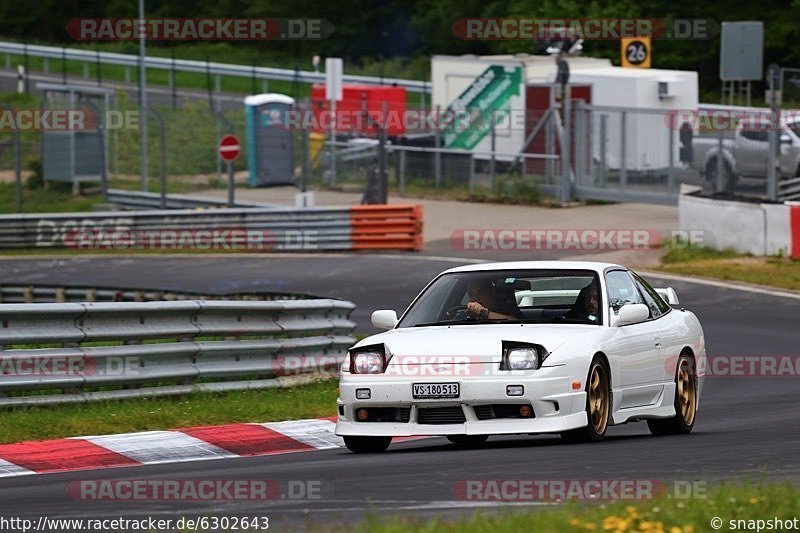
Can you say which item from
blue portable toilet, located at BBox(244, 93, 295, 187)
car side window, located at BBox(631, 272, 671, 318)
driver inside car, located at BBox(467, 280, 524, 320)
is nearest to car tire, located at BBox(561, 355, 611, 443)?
driver inside car, located at BBox(467, 280, 524, 320)

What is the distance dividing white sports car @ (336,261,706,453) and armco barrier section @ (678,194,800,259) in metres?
13.6

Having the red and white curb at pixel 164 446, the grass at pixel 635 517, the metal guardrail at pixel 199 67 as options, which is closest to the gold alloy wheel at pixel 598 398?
the red and white curb at pixel 164 446

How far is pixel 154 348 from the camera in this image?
13.0 meters

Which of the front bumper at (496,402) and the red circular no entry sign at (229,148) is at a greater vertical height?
the red circular no entry sign at (229,148)

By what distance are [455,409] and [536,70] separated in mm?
27707

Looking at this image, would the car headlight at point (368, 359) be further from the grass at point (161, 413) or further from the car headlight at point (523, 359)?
the grass at point (161, 413)

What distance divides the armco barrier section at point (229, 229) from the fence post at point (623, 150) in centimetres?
541

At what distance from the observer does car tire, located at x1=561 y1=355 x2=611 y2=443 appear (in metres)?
10.2

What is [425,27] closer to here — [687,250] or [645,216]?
[645,216]

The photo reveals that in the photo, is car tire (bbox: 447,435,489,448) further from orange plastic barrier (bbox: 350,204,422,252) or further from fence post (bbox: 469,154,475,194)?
fence post (bbox: 469,154,475,194)

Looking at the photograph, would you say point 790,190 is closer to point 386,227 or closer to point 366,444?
point 386,227

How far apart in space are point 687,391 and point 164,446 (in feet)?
12.4

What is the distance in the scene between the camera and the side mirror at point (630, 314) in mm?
10852

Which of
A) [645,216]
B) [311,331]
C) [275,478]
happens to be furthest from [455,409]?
[645,216]
